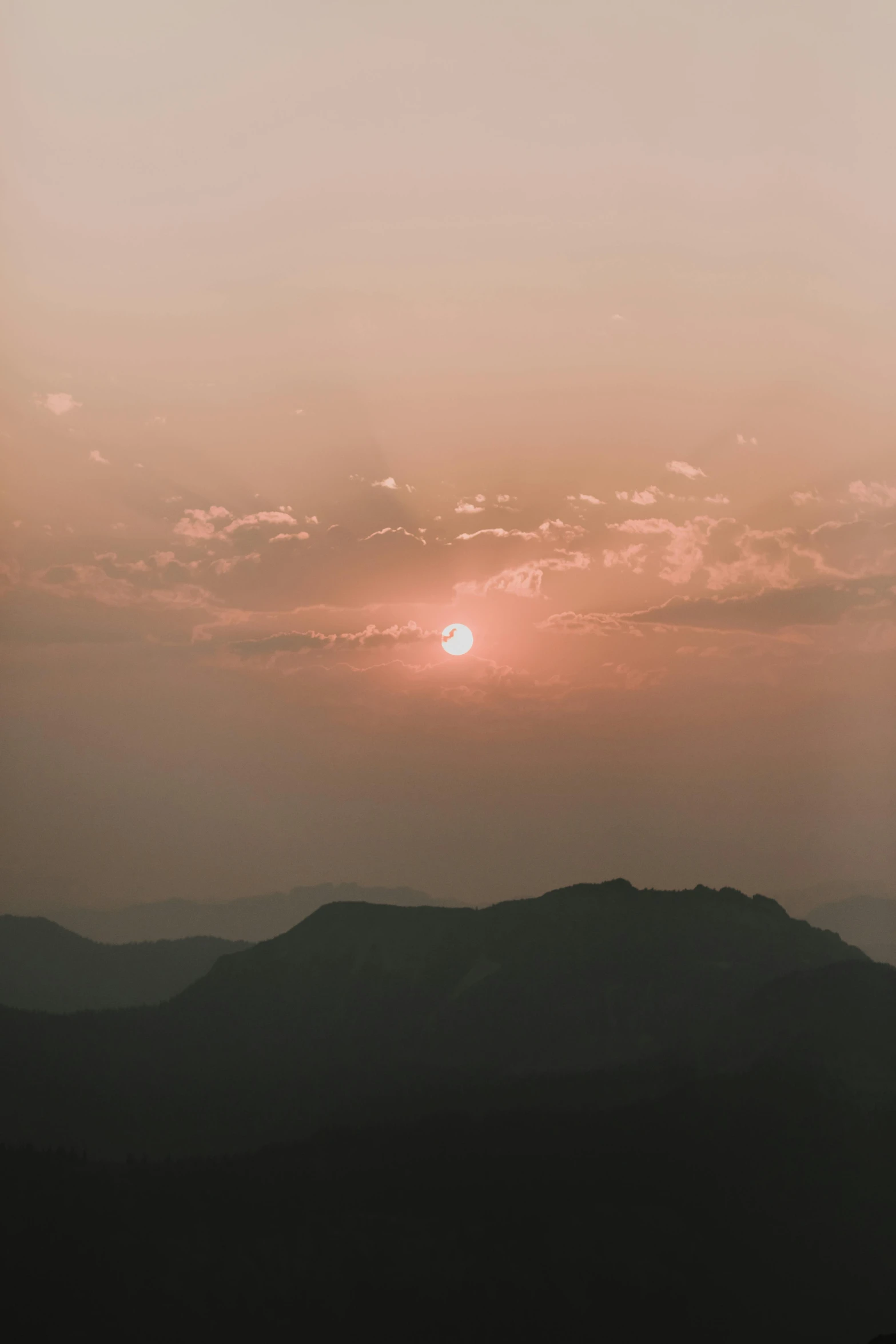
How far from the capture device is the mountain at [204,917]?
165 inches

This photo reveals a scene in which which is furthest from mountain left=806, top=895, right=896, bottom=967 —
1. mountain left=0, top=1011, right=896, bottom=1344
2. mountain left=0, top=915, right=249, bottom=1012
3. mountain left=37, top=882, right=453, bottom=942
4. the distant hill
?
mountain left=0, top=915, right=249, bottom=1012

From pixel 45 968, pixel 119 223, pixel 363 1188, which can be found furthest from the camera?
pixel 119 223

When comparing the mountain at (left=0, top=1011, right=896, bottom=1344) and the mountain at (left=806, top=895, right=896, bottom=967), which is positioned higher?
the mountain at (left=806, top=895, right=896, bottom=967)

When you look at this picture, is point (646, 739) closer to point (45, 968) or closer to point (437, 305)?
point (437, 305)

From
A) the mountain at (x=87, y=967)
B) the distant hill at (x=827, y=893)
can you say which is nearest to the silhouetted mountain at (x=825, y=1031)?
the distant hill at (x=827, y=893)

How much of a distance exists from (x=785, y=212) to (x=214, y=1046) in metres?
4.83

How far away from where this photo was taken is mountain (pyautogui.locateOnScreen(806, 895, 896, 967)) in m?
4.44

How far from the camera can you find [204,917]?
4.21 metres

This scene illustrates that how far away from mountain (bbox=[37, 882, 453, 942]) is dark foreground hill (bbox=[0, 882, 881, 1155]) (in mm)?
69

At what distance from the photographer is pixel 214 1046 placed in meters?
4.08

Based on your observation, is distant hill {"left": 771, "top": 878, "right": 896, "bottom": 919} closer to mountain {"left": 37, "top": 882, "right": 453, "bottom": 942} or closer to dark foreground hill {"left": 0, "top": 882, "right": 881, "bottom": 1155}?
dark foreground hill {"left": 0, "top": 882, "right": 881, "bottom": 1155}

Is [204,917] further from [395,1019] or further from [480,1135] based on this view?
[480,1135]

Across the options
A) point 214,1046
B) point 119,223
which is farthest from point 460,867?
point 119,223

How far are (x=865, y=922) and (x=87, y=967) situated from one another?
146 inches
